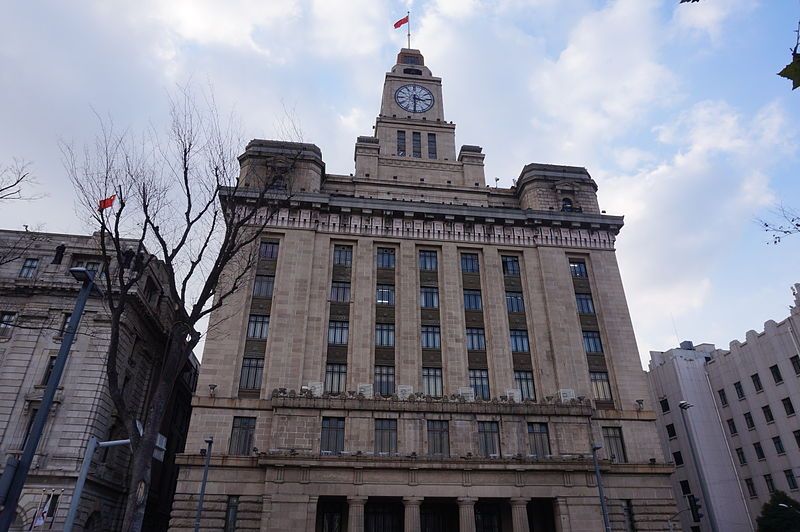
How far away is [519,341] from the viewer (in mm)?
38719

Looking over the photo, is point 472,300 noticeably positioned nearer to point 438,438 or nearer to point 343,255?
point 343,255

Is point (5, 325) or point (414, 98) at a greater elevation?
point (414, 98)

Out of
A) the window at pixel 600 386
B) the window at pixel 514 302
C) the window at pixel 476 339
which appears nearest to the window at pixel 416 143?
the window at pixel 514 302

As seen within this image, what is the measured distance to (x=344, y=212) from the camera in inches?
1641

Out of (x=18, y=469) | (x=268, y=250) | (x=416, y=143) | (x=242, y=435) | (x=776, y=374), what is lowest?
(x=18, y=469)

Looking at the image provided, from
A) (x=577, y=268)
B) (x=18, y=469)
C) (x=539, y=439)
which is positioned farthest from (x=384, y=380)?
(x=18, y=469)

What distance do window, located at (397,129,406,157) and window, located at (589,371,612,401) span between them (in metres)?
26.9

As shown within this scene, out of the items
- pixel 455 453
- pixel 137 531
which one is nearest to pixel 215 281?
pixel 137 531

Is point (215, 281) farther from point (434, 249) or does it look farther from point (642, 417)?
point (642, 417)

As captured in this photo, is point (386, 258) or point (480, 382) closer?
point (480, 382)

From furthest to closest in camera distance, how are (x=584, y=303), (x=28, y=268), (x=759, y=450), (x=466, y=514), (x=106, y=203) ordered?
(x=759, y=450) < (x=584, y=303) < (x=28, y=268) < (x=466, y=514) < (x=106, y=203)

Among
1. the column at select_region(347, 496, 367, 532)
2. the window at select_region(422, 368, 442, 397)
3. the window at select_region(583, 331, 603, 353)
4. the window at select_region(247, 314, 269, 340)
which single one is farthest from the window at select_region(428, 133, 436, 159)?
the column at select_region(347, 496, 367, 532)

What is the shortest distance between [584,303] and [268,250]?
81.2ft

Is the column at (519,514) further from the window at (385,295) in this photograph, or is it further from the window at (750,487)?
the window at (750,487)
